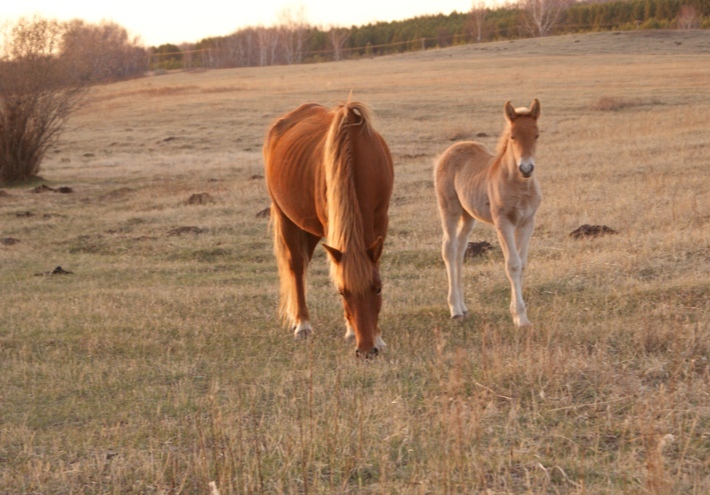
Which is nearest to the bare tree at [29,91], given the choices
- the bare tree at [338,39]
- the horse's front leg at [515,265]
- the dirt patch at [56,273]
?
the dirt patch at [56,273]

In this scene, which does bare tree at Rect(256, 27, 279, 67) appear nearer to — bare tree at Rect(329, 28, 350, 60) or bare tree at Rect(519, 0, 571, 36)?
bare tree at Rect(329, 28, 350, 60)

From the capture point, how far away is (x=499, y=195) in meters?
6.75

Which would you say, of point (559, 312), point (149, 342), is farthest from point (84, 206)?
point (559, 312)

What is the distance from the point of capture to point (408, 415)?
444 cm

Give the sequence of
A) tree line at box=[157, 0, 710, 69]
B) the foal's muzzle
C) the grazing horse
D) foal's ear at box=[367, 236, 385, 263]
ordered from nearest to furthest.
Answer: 1. foal's ear at box=[367, 236, 385, 263]
2. the foal's muzzle
3. the grazing horse
4. tree line at box=[157, 0, 710, 69]

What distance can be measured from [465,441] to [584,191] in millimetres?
9922

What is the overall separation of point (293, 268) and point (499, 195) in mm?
1942

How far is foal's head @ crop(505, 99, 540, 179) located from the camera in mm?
6258

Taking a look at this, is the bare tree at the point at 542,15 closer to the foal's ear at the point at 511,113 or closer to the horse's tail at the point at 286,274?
the horse's tail at the point at 286,274

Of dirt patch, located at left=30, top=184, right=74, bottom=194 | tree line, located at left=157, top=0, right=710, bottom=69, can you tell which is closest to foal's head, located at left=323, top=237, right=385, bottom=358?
dirt patch, located at left=30, top=184, right=74, bottom=194

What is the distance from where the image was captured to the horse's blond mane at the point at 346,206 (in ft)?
18.4

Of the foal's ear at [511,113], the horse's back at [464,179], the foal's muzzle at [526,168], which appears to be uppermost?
the foal's ear at [511,113]

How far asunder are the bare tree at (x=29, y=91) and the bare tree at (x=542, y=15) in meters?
67.4

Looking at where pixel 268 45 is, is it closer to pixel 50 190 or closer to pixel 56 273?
pixel 50 190
